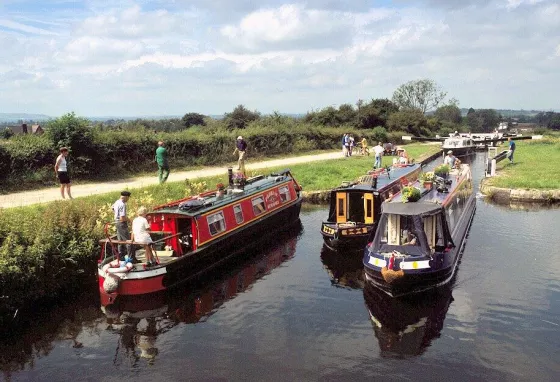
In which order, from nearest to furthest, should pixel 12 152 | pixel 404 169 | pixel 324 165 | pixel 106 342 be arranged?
pixel 106 342, pixel 12 152, pixel 404 169, pixel 324 165

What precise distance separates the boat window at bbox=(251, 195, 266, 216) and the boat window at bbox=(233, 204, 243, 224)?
0.81 meters

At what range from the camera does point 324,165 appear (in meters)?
27.2

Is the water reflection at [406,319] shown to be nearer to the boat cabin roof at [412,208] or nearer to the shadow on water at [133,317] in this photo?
the boat cabin roof at [412,208]

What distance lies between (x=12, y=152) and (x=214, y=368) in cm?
1408

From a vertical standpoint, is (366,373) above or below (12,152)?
below

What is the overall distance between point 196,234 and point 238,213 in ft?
7.81

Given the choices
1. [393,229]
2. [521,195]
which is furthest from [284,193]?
[521,195]

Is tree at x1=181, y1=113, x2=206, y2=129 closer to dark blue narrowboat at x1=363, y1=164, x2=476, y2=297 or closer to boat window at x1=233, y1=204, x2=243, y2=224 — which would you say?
boat window at x1=233, y1=204, x2=243, y2=224

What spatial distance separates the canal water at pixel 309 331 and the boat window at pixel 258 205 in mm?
2370

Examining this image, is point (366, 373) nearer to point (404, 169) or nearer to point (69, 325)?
point (69, 325)

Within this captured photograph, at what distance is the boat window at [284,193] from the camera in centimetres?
1747

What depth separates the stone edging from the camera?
20.7m

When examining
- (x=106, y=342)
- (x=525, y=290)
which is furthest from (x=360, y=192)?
(x=106, y=342)

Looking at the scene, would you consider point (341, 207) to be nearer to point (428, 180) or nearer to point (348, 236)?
point (348, 236)
